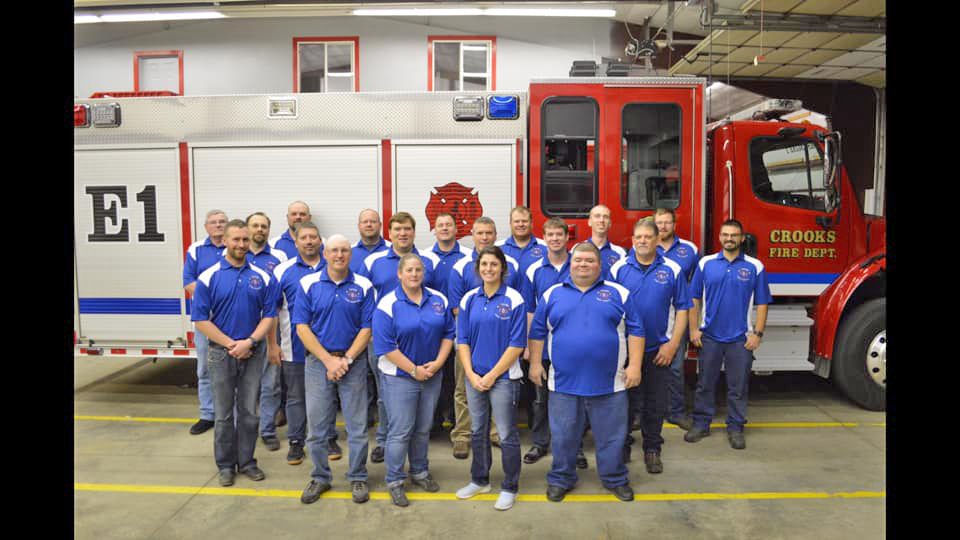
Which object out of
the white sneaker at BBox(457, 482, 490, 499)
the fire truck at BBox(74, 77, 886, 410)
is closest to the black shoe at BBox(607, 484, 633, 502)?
the white sneaker at BBox(457, 482, 490, 499)

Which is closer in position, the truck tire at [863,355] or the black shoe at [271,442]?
the black shoe at [271,442]

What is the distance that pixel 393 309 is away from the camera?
166 inches

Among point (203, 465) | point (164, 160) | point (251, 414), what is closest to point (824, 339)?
point (251, 414)

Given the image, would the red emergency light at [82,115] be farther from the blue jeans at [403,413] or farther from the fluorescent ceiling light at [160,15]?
the fluorescent ceiling light at [160,15]

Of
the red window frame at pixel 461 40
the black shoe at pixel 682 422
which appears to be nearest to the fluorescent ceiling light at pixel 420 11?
the red window frame at pixel 461 40

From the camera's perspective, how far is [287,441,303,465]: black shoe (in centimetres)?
511

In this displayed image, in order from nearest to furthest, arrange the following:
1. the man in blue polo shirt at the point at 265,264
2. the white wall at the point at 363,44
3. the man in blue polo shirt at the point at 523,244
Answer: the man in blue polo shirt at the point at 523,244
the man in blue polo shirt at the point at 265,264
the white wall at the point at 363,44

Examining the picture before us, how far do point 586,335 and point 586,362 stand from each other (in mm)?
181

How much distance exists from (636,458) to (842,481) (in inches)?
59.6

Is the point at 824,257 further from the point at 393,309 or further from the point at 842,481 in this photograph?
the point at 393,309

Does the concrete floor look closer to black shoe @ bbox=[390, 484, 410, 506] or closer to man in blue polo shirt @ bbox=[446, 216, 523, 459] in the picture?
black shoe @ bbox=[390, 484, 410, 506]

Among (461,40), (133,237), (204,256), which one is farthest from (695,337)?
(461,40)

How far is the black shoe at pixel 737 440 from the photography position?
→ 538cm

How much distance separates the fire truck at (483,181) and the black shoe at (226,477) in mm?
1892
